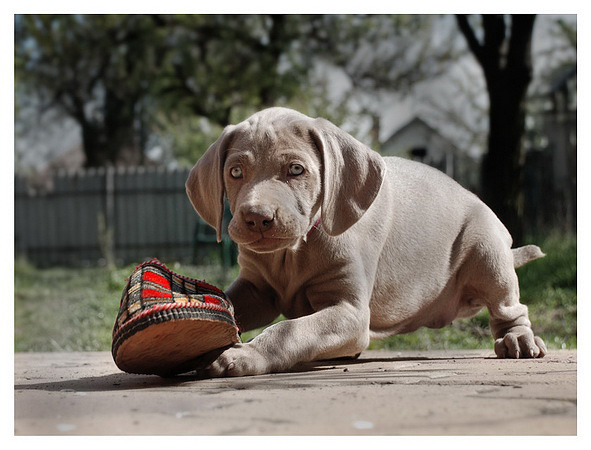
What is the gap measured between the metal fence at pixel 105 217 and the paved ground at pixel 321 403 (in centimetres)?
826

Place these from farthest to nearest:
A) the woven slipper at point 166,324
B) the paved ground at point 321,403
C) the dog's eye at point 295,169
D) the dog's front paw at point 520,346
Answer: the dog's front paw at point 520,346
the dog's eye at point 295,169
the woven slipper at point 166,324
the paved ground at point 321,403

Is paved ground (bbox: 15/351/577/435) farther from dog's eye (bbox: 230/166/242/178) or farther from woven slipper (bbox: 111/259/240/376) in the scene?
dog's eye (bbox: 230/166/242/178)

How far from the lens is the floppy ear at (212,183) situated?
3.29 meters

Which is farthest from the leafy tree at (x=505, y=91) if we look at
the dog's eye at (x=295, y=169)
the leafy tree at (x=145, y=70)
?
the dog's eye at (x=295, y=169)

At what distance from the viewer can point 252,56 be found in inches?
497

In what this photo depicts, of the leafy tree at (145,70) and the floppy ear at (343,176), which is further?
the leafy tree at (145,70)

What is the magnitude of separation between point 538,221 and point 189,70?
7.03 meters

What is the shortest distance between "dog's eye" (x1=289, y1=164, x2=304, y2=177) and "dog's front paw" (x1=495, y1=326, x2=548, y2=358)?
4.40 ft

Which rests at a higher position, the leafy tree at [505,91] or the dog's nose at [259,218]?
the leafy tree at [505,91]

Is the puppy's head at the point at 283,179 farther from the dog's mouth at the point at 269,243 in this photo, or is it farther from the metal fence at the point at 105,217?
the metal fence at the point at 105,217

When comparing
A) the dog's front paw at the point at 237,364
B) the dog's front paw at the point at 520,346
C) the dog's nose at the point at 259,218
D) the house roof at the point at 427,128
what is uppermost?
the house roof at the point at 427,128

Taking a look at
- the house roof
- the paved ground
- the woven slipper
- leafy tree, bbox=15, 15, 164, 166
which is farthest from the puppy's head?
leafy tree, bbox=15, 15, 164, 166
